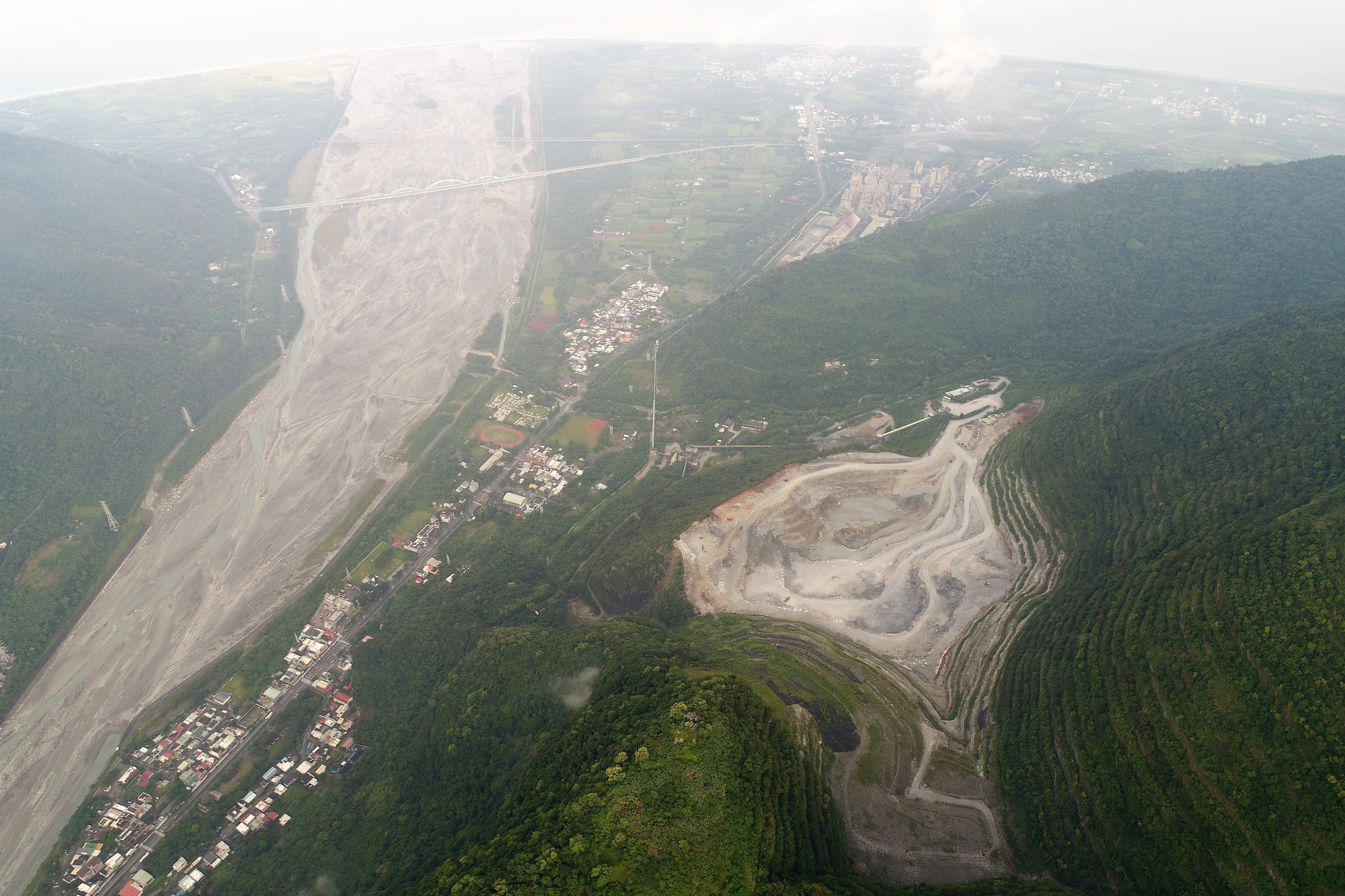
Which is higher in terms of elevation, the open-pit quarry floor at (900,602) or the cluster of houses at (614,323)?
the cluster of houses at (614,323)

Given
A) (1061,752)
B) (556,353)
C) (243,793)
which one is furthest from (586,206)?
(1061,752)

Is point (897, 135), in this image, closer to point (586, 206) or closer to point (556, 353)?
point (586, 206)

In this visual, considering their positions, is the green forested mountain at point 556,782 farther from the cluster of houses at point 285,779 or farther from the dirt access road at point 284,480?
the dirt access road at point 284,480

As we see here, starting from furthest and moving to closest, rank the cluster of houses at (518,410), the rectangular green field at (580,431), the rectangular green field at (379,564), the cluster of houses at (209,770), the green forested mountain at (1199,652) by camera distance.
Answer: the cluster of houses at (518,410), the rectangular green field at (580,431), the rectangular green field at (379,564), the cluster of houses at (209,770), the green forested mountain at (1199,652)

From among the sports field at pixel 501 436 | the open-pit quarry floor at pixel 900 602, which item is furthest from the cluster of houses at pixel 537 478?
the open-pit quarry floor at pixel 900 602

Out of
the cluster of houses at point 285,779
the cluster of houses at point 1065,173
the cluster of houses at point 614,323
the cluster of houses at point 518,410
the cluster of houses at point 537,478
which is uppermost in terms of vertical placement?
the cluster of houses at point 1065,173

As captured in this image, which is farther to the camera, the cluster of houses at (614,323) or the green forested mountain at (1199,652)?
the cluster of houses at (614,323)

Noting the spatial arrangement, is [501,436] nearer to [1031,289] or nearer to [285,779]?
[285,779]

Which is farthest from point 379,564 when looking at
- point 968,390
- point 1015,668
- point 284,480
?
point 968,390
